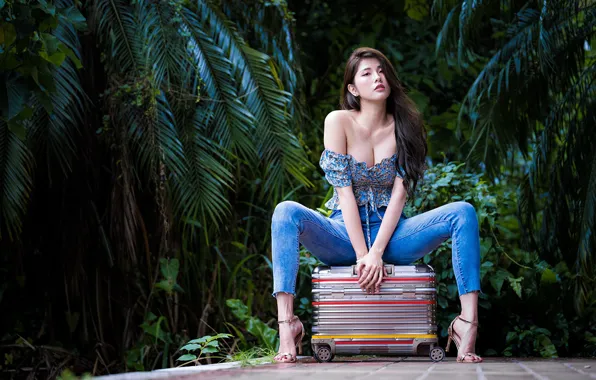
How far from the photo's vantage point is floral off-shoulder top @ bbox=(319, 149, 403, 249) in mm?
3342

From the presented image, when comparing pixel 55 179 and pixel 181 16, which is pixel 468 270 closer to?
pixel 181 16

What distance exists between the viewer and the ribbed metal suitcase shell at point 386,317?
317 cm

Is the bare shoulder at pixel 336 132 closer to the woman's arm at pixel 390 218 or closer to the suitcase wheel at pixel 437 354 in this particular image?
the woman's arm at pixel 390 218

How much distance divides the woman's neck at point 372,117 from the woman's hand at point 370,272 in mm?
632

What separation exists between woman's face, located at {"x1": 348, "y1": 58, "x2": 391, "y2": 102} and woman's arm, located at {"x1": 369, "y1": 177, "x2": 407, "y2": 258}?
0.40 meters

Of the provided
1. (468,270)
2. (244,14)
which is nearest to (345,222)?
(468,270)

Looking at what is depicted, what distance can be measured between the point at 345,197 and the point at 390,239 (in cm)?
27

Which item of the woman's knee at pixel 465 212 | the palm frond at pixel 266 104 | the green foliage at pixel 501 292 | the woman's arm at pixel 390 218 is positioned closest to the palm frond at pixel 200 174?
the palm frond at pixel 266 104

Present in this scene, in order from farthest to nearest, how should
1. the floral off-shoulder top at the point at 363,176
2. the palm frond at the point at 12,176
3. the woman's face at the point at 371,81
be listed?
the palm frond at the point at 12,176 → the woman's face at the point at 371,81 → the floral off-shoulder top at the point at 363,176

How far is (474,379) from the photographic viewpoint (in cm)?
224

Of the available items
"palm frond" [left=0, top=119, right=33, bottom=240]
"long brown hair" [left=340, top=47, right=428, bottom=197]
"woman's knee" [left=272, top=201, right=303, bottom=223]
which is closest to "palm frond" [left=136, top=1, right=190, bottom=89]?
"palm frond" [left=0, top=119, right=33, bottom=240]

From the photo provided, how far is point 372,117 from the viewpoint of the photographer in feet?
11.4

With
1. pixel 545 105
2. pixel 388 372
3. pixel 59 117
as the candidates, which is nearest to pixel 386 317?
pixel 388 372

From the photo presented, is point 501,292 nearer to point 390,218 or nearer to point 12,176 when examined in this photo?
point 390,218
